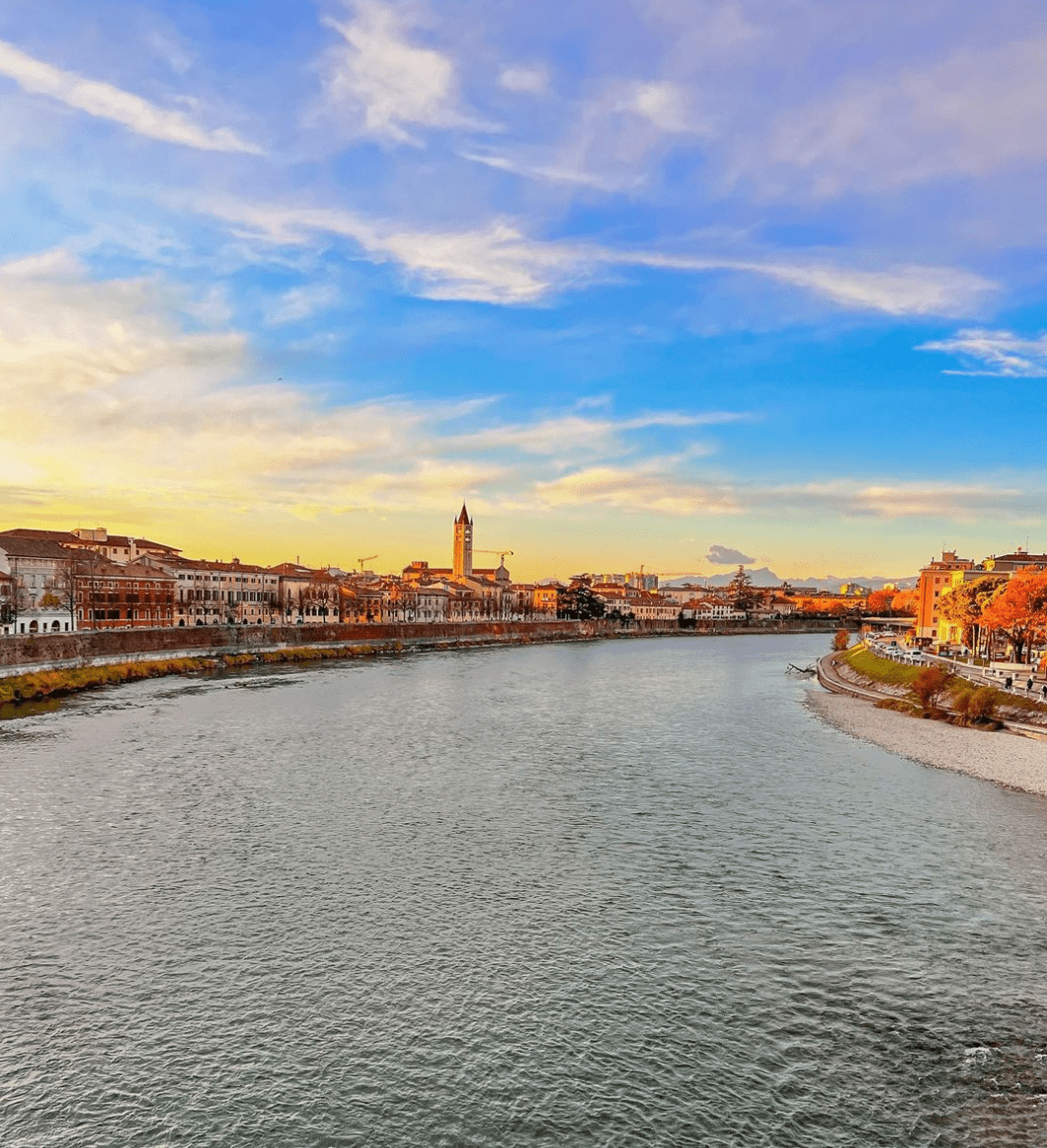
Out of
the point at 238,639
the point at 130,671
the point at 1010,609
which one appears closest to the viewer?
the point at 1010,609

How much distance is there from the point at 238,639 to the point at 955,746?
7360 centimetres

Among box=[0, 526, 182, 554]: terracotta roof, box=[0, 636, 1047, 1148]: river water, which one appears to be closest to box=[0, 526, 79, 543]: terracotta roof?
box=[0, 526, 182, 554]: terracotta roof

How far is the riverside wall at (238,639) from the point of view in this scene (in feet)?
200

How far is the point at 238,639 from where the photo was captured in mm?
92000

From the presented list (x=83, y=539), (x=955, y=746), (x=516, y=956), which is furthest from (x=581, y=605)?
(x=516, y=956)

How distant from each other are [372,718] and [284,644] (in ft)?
165

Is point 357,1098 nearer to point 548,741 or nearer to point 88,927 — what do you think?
point 88,927

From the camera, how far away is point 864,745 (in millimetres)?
40344

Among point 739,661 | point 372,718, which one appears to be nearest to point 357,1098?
point 372,718

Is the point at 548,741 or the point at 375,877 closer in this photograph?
the point at 375,877

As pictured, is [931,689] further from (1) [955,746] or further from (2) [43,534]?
(2) [43,534]

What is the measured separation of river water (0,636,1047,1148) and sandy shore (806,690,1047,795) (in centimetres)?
237

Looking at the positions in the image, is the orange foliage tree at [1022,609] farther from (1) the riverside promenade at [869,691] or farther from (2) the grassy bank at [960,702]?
(2) the grassy bank at [960,702]

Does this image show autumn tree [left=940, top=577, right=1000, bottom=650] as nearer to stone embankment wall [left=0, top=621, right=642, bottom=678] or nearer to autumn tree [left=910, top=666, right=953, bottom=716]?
autumn tree [left=910, top=666, right=953, bottom=716]
